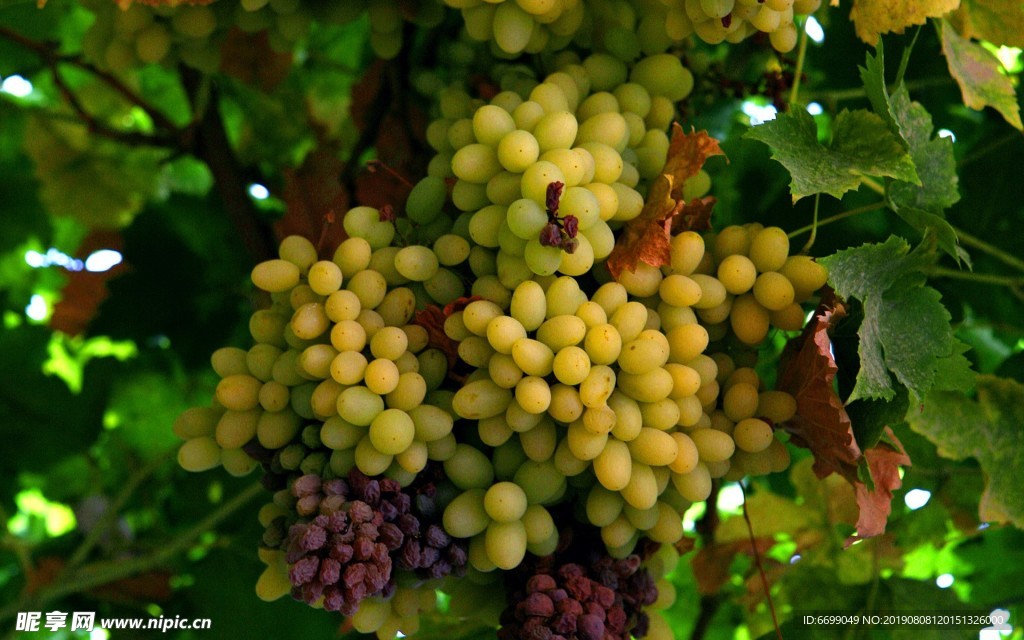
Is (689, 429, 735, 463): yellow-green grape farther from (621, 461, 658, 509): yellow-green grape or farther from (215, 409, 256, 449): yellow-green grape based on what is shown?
(215, 409, 256, 449): yellow-green grape

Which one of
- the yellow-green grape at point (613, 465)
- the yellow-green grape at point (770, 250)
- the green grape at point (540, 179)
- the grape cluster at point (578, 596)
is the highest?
the green grape at point (540, 179)

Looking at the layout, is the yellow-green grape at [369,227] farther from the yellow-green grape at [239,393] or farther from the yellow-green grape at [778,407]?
the yellow-green grape at [778,407]

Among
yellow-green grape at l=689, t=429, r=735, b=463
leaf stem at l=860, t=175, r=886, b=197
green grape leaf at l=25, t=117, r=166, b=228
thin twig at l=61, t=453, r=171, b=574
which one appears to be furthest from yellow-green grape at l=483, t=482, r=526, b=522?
green grape leaf at l=25, t=117, r=166, b=228

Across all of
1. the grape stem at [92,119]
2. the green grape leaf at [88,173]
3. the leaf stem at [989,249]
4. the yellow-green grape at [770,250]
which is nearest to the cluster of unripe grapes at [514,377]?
the yellow-green grape at [770,250]

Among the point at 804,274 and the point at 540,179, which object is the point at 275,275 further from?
the point at 804,274

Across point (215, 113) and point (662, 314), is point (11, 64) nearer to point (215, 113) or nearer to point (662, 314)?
point (215, 113)

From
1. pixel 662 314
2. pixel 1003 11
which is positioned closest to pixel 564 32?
pixel 662 314
